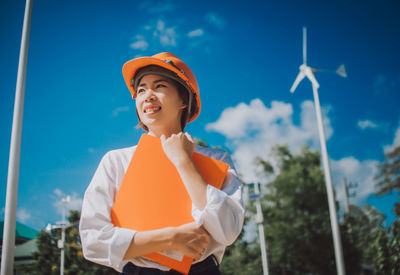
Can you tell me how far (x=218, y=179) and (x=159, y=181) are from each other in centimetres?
30

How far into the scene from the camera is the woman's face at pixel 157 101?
1.69 m

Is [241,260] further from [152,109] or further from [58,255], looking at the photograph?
[152,109]

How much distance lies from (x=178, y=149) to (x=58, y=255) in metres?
32.4

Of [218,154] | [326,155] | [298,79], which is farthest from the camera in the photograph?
[298,79]

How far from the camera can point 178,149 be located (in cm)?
145

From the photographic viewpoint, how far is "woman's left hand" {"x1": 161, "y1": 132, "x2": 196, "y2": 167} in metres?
1.42

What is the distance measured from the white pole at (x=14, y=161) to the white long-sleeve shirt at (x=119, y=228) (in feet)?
8.27

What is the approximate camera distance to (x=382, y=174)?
2464 centimetres

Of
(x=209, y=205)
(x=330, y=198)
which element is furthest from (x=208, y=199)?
(x=330, y=198)

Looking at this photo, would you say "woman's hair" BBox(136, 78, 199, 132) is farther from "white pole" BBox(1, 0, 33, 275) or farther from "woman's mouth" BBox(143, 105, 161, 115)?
"white pole" BBox(1, 0, 33, 275)

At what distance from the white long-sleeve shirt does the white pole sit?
2522 mm

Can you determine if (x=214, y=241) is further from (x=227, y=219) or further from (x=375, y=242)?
(x=375, y=242)

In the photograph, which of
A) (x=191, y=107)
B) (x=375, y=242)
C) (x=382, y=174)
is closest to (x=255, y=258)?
(x=382, y=174)

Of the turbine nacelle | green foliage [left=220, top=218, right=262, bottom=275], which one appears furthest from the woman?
green foliage [left=220, top=218, right=262, bottom=275]
